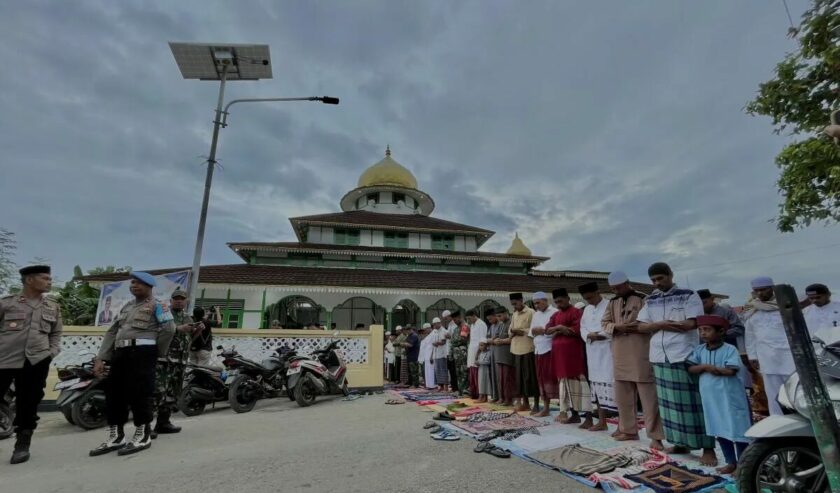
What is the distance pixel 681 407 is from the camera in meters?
3.26

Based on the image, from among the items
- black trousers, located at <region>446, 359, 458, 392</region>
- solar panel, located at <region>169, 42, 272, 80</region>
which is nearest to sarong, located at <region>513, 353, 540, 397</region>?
black trousers, located at <region>446, 359, 458, 392</region>

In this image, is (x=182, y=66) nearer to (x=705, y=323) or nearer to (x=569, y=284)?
(x=705, y=323)

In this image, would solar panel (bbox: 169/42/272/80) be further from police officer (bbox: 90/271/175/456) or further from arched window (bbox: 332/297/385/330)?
arched window (bbox: 332/297/385/330)

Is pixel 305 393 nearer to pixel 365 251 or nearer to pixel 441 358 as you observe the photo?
pixel 441 358

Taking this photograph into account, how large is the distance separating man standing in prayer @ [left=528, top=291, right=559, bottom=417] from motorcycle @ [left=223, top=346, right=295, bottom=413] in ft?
13.4

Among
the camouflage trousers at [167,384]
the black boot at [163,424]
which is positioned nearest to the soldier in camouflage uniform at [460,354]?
the camouflage trousers at [167,384]

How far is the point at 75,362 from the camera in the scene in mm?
7160

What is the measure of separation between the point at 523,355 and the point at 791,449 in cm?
364

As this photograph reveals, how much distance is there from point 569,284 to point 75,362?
1682 cm

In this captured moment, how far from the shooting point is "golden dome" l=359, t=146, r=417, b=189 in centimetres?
2353

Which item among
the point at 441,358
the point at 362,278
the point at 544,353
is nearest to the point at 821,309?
the point at 544,353

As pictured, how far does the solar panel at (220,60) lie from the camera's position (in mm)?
8039

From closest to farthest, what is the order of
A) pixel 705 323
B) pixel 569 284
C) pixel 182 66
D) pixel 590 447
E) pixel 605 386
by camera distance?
pixel 705 323 → pixel 590 447 → pixel 605 386 → pixel 182 66 → pixel 569 284

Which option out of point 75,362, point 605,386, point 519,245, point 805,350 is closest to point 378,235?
point 519,245
